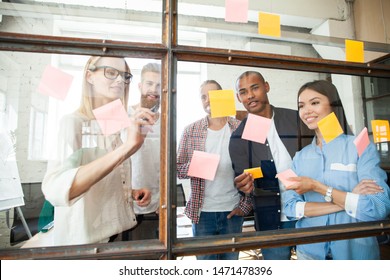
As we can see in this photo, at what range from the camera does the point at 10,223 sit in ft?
2.51

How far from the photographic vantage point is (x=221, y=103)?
3.03 ft

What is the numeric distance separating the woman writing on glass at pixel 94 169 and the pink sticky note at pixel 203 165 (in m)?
0.19

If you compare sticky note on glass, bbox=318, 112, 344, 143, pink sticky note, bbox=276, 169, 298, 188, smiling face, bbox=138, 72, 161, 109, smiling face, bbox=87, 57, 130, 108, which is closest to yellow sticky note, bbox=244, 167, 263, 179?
pink sticky note, bbox=276, 169, 298, 188

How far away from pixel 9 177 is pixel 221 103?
2.46ft

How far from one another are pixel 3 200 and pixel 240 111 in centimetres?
85

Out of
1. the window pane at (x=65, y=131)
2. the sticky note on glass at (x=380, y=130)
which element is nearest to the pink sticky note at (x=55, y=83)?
the window pane at (x=65, y=131)

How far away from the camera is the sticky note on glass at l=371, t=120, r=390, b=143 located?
1089 millimetres

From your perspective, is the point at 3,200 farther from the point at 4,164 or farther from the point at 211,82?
the point at 211,82

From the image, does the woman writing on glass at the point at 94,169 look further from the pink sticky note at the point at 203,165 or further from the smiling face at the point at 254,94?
the smiling face at the point at 254,94

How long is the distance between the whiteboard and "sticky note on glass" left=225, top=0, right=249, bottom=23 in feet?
2.91

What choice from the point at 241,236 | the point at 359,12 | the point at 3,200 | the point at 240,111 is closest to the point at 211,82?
the point at 240,111

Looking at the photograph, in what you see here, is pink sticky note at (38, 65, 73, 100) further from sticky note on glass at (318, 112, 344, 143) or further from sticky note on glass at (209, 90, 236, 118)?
sticky note on glass at (318, 112, 344, 143)

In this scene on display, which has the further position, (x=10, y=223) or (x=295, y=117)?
A: (x=295, y=117)

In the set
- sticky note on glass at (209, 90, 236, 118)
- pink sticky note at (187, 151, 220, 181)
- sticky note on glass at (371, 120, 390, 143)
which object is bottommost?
pink sticky note at (187, 151, 220, 181)
